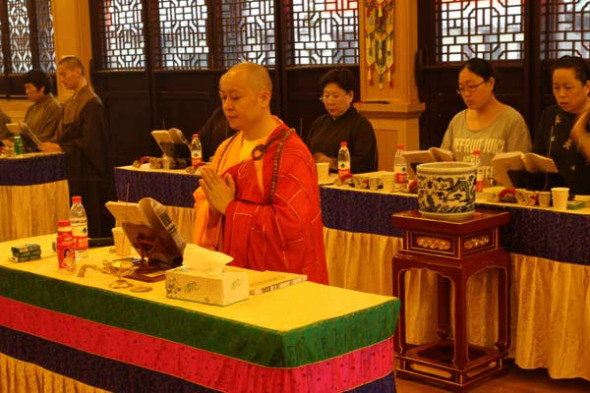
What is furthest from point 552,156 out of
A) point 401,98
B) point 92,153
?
point 92,153

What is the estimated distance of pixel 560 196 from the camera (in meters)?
4.23

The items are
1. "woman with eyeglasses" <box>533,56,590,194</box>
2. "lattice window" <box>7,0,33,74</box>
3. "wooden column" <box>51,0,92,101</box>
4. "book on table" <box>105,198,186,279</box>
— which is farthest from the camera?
"lattice window" <box>7,0,33,74</box>

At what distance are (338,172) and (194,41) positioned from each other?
392cm

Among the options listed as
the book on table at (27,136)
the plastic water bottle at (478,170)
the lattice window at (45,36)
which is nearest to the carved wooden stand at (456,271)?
the plastic water bottle at (478,170)

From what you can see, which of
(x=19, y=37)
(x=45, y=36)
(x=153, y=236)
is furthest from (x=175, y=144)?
(x=19, y=37)

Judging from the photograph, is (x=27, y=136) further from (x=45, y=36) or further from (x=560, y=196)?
(x=560, y=196)

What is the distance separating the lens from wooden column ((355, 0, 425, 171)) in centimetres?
705

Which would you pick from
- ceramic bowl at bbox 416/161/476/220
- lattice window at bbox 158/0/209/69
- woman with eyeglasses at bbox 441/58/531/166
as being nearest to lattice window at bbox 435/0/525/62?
woman with eyeglasses at bbox 441/58/531/166

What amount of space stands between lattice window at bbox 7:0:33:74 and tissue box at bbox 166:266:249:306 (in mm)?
8392

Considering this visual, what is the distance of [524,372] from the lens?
4570mm

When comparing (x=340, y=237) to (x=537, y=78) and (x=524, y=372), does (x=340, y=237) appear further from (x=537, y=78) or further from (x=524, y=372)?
(x=537, y=78)

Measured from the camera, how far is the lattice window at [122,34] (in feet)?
31.0

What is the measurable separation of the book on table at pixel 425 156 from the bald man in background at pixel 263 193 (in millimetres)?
1555

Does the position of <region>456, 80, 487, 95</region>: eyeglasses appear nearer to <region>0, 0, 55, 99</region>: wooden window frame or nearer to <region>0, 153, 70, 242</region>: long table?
<region>0, 153, 70, 242</region>: long table
